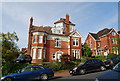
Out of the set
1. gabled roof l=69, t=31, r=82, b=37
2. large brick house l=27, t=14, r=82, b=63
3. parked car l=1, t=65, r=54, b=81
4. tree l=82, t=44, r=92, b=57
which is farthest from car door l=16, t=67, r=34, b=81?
tree l=82, t=44, r=92, b=57

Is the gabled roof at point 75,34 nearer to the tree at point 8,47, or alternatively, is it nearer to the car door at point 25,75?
the tree at point 8,47

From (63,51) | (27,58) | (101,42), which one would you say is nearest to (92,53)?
(101,42)

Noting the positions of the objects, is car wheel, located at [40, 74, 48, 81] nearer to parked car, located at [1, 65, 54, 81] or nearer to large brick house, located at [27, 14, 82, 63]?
parked car, located at [1, 65, 54, 81]

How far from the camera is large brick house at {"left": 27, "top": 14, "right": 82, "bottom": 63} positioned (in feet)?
97.1

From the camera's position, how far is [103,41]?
39.8 meters

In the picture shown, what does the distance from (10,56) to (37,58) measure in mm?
11964

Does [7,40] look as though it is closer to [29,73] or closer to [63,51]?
[29,73]

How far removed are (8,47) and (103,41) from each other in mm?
31329

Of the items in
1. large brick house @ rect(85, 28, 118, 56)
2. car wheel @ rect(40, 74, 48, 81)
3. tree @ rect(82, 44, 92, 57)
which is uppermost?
large brick house @ rect(85, 28, 118, 56)

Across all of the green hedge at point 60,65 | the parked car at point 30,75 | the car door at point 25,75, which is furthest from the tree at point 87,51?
the car door at point 25,75

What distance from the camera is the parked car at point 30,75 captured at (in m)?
9.49

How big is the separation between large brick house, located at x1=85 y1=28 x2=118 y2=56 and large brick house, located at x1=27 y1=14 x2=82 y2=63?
9937 mm

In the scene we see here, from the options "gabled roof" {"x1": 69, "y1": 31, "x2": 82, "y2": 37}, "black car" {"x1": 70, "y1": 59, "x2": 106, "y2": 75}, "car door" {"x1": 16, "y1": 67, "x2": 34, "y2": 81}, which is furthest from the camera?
"gabled roof" {"x1": 69, "y1": 31, "x2": 82, "y2": 37}

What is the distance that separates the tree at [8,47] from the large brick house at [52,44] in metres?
10.5
